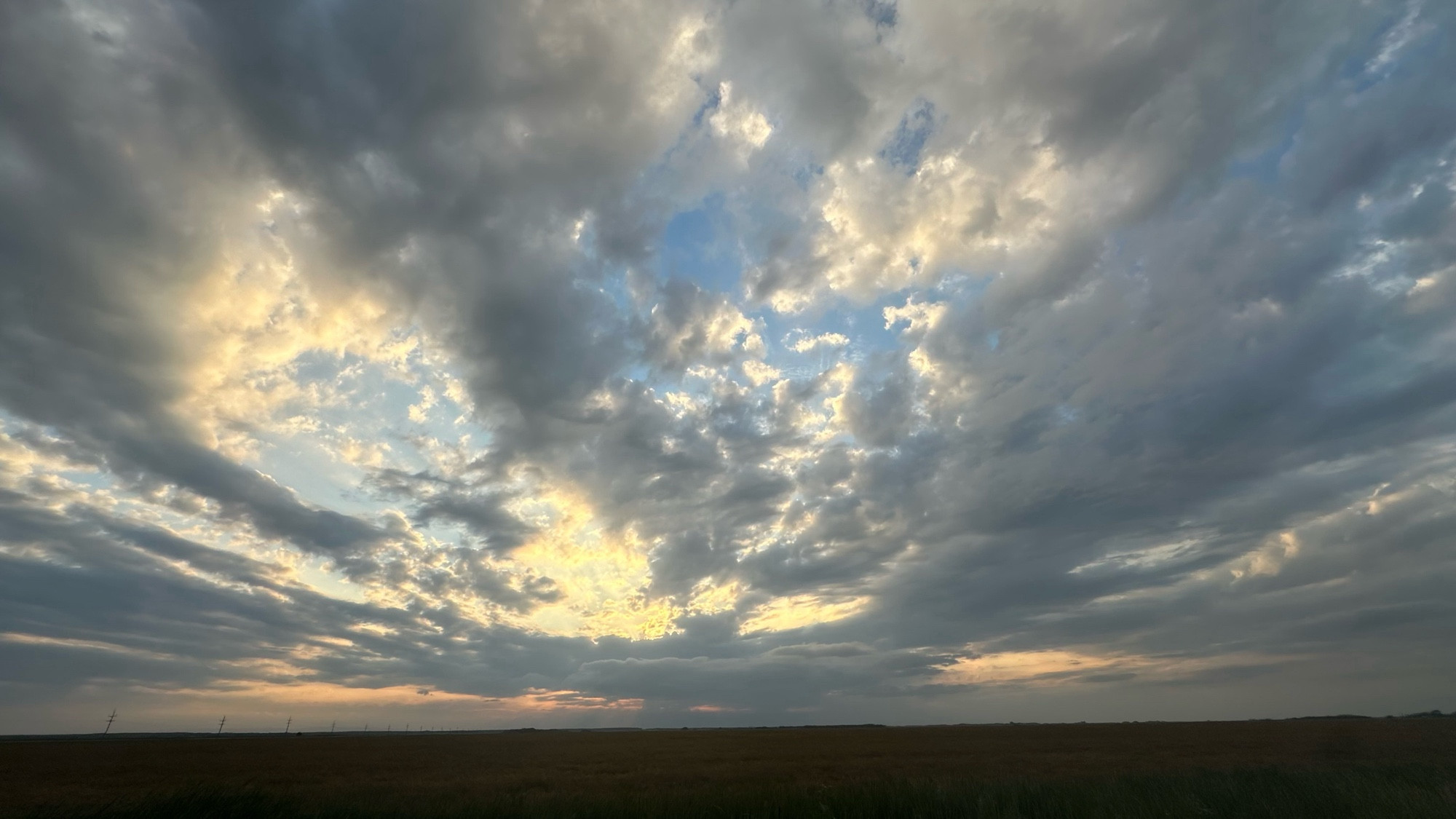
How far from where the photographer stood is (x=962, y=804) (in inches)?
473

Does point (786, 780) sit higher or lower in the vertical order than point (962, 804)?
lower

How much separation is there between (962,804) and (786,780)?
433 inches

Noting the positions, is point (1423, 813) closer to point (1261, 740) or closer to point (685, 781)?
point (685, 781)

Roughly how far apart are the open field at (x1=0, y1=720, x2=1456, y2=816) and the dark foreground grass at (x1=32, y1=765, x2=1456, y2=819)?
66mm

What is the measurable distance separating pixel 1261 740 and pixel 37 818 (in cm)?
9075

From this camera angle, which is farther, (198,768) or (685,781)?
(198,768)

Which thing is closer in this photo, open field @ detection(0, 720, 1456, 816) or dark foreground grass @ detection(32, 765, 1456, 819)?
dark foreground grass @ detection(32, 765, 1456, 819)

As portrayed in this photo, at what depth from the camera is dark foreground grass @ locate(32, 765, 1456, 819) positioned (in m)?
11.1

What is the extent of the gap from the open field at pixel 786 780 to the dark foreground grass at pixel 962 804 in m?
0.07

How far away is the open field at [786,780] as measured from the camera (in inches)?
478

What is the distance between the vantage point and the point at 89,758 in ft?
195

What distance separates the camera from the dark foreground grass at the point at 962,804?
11.1 meters

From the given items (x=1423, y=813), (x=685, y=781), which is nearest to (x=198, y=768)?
(x=685, y=781)

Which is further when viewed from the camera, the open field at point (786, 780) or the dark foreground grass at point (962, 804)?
the open field at point (786, 780)
